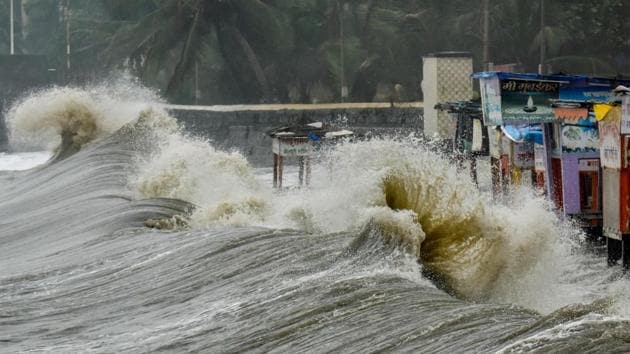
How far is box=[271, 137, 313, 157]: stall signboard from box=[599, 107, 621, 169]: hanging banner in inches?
346

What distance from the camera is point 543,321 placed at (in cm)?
607

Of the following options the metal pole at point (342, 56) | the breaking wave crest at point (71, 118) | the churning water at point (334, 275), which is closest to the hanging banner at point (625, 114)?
the churning water at point (334, 275)

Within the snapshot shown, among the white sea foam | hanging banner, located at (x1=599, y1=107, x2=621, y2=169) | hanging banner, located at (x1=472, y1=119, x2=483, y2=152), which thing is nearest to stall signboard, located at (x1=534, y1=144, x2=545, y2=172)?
hanging banner, located at (x1=599, y1=107, x2=621, y2=169)

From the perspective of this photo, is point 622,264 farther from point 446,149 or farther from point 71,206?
point 446,149

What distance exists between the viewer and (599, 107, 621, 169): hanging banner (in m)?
10.8

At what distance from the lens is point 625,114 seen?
10.5 metres

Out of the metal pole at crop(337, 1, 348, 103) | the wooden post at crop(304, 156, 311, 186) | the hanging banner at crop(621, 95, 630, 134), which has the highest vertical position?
the metal pole at crop(337, 1, 348, 103)

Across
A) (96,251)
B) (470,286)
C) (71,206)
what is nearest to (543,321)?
(470,286)

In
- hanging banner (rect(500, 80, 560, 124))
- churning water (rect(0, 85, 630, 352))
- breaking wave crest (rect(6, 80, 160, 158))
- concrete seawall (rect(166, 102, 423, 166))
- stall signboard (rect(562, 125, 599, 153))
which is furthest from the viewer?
concrete seawall (rect(166, 102, 423, 166))

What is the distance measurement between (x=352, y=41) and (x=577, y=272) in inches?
1540

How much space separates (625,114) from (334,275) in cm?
324

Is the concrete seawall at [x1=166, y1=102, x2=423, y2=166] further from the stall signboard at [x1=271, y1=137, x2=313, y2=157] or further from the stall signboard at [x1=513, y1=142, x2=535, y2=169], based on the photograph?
the stall signboard at [x1=513, y1=142, x2=535, y2=169]

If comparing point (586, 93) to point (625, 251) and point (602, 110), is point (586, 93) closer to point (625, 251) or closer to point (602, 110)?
point (602, 110)

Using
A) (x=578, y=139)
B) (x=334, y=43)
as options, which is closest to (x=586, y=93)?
(x=578, y=139)
